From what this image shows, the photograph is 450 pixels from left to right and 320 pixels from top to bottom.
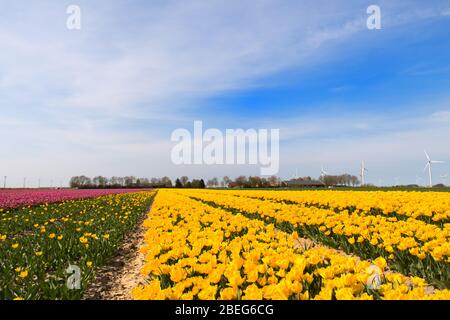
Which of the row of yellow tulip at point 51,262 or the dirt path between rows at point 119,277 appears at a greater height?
the row of yellow tulip at point 51,262

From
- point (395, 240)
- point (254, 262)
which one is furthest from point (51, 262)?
point (395, 240)

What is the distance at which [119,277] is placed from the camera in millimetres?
6711

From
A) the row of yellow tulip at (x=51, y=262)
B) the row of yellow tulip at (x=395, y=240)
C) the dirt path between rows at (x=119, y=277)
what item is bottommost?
the dirt path between rows at (x=119, y=277)

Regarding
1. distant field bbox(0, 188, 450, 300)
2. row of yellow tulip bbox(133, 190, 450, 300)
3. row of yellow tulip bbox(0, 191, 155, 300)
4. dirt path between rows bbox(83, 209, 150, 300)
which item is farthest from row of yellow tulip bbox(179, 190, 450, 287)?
row of yellow tulip bbox(0, 191, 155, 300)

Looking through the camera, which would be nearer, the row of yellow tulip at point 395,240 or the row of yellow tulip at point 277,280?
the row of yellow tulip at point 277,280

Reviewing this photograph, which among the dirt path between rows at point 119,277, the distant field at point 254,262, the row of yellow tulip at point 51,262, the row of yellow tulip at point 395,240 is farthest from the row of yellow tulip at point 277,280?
the row of yellow tulip at point 51,262

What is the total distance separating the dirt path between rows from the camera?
5637 millimetres

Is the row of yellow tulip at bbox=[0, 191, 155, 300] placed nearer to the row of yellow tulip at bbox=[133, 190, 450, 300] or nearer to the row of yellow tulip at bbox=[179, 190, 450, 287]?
the row of yellow tulip at bbox=[133, 190, 450, 300]

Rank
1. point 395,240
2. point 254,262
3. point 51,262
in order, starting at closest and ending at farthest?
point 254,262 → point 395,240 → point 51,262

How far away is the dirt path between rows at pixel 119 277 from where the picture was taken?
18.5ft

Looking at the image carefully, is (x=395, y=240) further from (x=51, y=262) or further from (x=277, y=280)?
(x=51, y=262)

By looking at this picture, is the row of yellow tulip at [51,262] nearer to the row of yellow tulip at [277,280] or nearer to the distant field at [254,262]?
the distant field at [254,262]

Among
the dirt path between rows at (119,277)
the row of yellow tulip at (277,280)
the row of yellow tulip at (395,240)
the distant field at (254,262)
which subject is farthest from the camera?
the dirt path between rows at (119,277)
